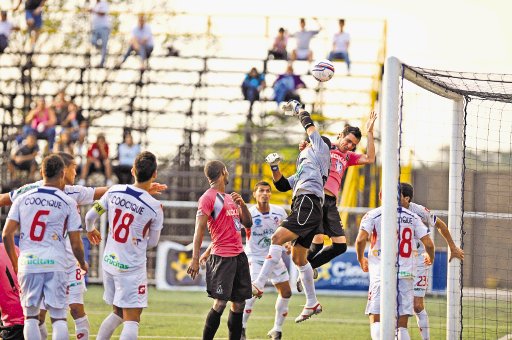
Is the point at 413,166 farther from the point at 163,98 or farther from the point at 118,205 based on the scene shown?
the point at 118,205

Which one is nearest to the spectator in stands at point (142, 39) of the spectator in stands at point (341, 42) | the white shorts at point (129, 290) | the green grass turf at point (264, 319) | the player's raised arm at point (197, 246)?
the spectator in stands at point (341, 42)

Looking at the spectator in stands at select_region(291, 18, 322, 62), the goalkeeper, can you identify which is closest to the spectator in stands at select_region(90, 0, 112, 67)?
the spectator in stands at select_region(291, 18, 322, 62)

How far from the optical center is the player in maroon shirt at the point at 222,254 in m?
11.9

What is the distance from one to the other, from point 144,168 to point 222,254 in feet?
6.11

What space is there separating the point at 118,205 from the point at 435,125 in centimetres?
599

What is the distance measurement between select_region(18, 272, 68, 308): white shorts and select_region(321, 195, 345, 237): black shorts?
4.22 metres

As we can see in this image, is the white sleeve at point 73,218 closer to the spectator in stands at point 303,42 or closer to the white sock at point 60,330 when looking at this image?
the white sock at point 60,330

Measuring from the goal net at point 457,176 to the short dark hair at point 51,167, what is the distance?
318cm

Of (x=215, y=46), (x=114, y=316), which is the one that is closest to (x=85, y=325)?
(x=114, y=316)

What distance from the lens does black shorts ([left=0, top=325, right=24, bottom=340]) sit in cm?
1116

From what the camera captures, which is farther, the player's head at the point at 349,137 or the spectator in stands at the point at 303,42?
the spectator in stands at the point at 303,42

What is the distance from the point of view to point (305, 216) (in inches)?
505

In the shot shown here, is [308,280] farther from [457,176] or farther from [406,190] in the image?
[457,176]

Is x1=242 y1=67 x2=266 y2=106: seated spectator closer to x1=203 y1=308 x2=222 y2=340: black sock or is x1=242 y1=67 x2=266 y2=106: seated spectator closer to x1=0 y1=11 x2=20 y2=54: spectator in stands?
x1=0 y1=11 x2=20 y2=54: spectator in stands
